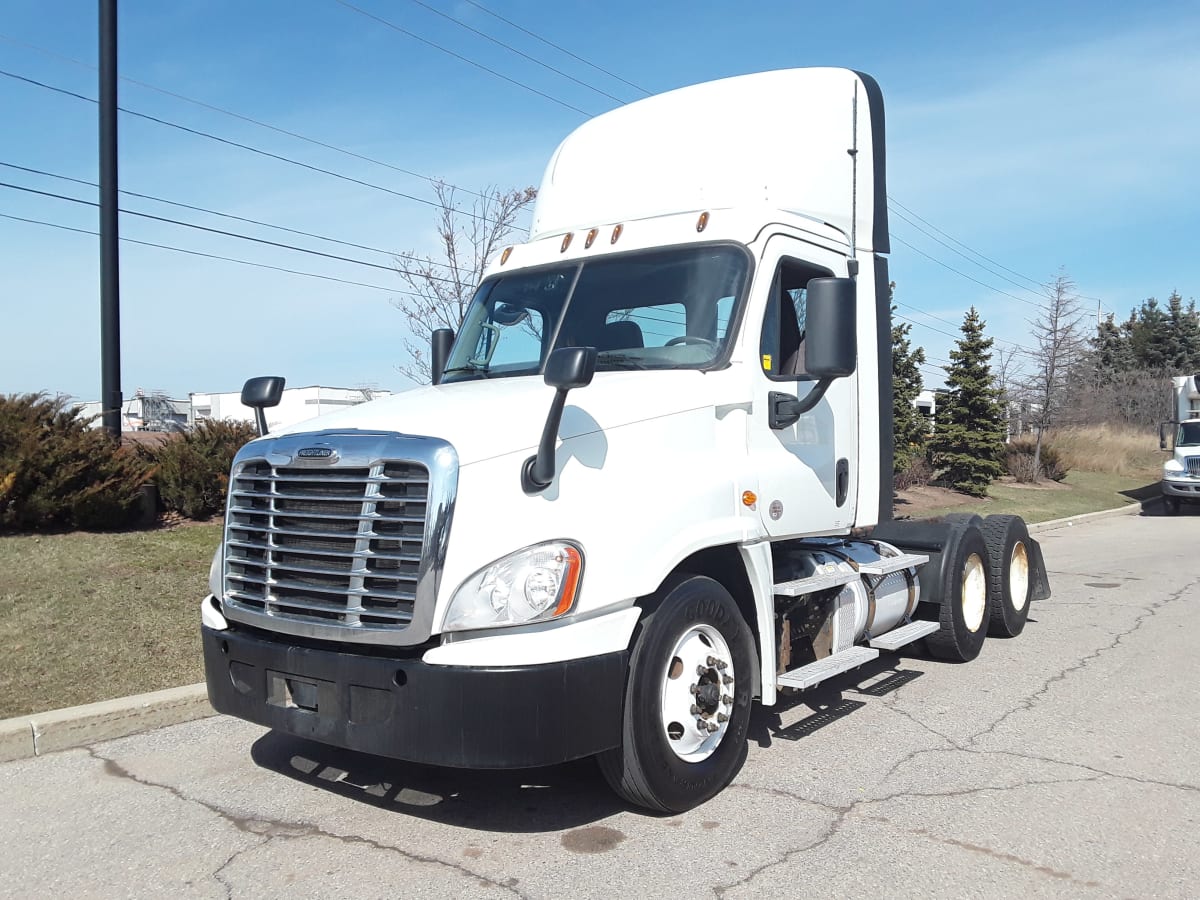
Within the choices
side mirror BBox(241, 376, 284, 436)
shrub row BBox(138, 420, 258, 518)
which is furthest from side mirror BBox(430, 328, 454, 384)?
shrub row BBox(138, 420, 258, 518)

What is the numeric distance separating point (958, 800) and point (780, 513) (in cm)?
156

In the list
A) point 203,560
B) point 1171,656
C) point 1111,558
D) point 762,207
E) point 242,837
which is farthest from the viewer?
point 1111,558

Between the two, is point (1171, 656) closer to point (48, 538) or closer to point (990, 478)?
point (48, 538)

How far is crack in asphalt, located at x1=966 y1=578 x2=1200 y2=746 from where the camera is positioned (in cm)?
575

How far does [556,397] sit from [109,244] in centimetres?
904

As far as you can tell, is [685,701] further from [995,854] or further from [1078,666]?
[1078,666]

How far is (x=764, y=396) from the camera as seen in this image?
499 cm

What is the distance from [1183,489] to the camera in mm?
22250

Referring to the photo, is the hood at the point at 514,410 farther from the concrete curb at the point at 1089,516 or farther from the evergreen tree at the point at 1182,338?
the evergreen tree at the point at 1182,338

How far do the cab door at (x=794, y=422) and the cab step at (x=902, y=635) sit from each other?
826 mm

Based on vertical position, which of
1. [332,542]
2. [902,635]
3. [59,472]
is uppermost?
[59,472]

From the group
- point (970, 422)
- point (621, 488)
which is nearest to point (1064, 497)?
point (970, 422)

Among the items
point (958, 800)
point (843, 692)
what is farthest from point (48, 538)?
point (958, 800)

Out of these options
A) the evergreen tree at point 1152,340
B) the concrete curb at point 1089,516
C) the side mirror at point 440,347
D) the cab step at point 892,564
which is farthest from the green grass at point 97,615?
the evergreen tree at point 1152,340
